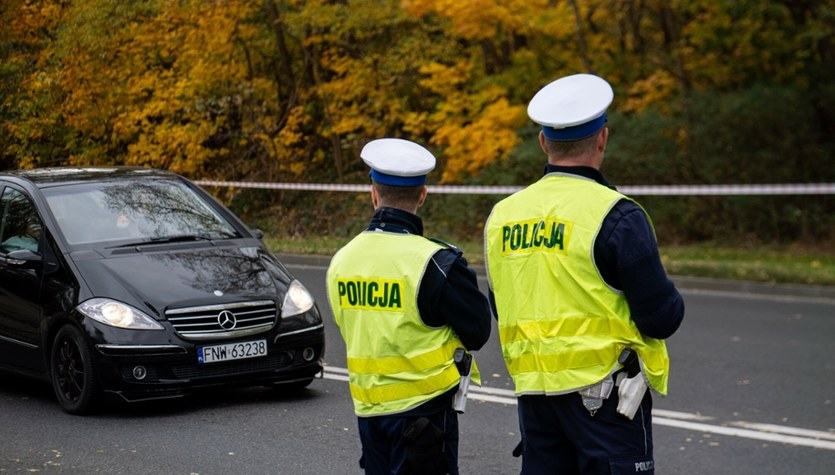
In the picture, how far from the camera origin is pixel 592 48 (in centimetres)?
2270

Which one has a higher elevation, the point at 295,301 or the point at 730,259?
the point at 295,301

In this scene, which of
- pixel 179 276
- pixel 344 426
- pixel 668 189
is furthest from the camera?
pixel 668 189

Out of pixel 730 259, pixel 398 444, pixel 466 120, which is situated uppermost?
pixel 398 444

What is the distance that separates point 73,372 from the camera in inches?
300

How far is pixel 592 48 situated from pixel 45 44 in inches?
438

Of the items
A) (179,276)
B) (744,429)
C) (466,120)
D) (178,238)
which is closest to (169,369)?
(179,276)

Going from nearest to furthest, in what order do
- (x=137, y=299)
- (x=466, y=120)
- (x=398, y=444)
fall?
(x=398, y=444), (x=137, y=299), (x=466, y=120)

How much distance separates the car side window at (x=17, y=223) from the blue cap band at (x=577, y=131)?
545 cm

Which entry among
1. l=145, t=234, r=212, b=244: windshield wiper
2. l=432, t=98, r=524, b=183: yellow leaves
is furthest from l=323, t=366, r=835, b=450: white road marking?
l=432, t=98, r=524, b=183: yellow leaves

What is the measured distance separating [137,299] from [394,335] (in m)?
3.92

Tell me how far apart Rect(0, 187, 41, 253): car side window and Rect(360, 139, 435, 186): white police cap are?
4.78 meters

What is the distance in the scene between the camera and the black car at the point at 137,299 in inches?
292

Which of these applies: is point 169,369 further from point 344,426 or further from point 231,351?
point 344,426

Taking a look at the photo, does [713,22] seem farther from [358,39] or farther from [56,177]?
[56,177]
